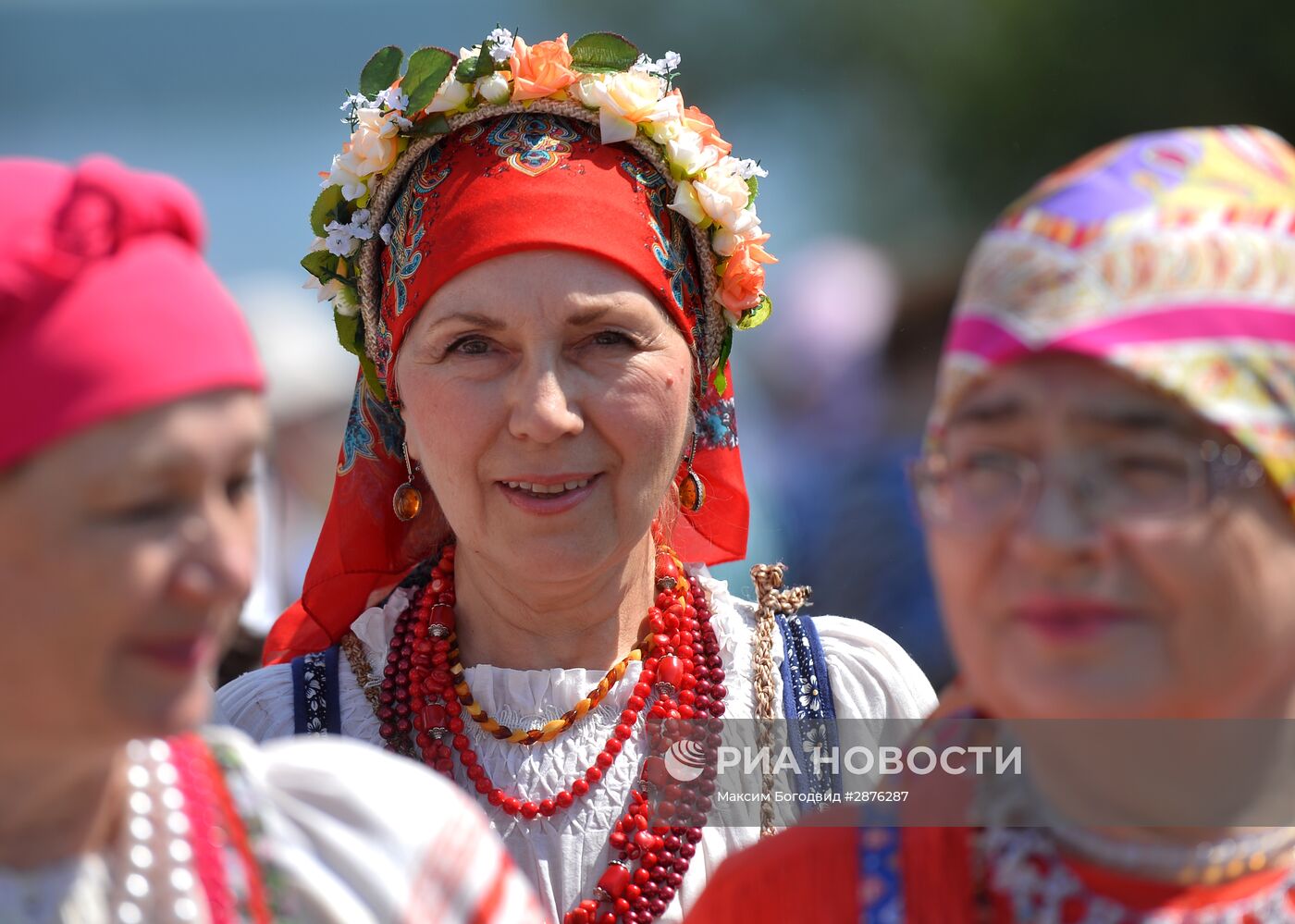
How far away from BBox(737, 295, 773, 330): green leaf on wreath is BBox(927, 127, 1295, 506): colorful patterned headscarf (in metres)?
1.58

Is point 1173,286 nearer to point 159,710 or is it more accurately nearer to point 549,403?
point 159,710

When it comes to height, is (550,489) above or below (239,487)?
above

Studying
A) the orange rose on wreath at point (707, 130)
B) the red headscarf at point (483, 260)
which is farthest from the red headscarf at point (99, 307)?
the orange rose on wreath at point (707, 130)

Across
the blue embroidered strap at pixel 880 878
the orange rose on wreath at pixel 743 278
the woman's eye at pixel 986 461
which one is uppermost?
the orange rose on wreath at pixel 743 278

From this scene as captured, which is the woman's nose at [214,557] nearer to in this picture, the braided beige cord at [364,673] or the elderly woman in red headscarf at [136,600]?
the elderly woman in red headscarf at [136,600]

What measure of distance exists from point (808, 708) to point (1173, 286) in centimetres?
152

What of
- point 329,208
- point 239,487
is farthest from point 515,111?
point 239,487

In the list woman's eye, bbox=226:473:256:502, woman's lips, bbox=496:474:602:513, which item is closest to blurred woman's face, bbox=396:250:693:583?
woman's lips, bbox=496:474:602:513

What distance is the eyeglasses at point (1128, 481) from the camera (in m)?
1.74

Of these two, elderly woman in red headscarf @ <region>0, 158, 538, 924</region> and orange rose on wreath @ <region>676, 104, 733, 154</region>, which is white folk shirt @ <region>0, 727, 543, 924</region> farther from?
orange rose on wreath @ <region>676, 104, 733, 154</region>

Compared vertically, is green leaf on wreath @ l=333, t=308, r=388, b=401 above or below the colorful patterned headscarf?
above

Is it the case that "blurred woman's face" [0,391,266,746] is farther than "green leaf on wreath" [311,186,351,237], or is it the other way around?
"green leaf on wreath" [311,186,351,237]

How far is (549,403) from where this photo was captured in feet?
9.49

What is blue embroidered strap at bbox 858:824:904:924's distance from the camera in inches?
75.0
